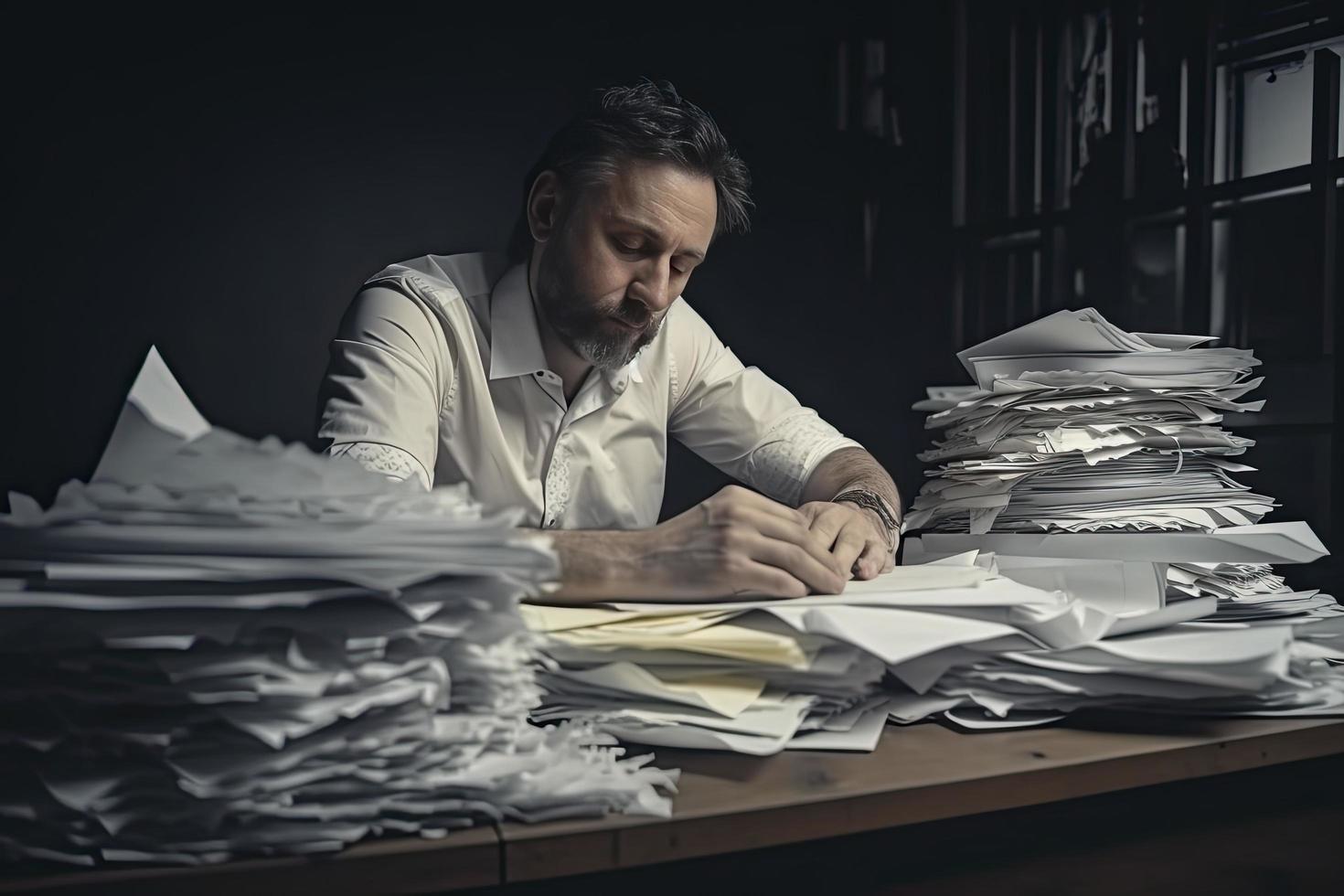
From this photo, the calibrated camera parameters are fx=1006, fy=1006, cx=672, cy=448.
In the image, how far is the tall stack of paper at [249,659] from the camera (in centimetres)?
49

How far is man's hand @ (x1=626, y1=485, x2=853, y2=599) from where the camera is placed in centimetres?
77

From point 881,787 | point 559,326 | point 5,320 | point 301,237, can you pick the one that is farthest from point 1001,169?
point 5,320

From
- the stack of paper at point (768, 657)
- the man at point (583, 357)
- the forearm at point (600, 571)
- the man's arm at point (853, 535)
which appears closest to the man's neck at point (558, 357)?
the man at point (583, 357)

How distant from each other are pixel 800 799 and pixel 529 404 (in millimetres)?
1227

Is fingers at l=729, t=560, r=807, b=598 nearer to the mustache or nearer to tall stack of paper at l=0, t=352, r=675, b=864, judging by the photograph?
tall stack of paper at l=0, t=352, r=675, b=864

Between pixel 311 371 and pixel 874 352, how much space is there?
5.00 ft

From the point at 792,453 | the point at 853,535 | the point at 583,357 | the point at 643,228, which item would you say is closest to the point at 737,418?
the point at 792,453

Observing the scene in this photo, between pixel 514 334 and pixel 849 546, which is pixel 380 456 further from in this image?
pixel 849 546

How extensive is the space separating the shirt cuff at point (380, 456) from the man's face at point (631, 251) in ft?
1.42

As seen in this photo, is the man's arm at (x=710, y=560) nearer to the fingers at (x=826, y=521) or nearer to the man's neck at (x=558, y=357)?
the fingers at (x=826, y=521)

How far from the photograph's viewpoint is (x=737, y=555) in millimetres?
771

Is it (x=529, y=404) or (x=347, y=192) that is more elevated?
(x=347, y=192)

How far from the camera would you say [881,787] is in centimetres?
59

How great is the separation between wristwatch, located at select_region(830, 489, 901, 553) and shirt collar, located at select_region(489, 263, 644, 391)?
51 cm
